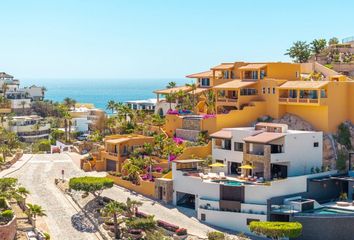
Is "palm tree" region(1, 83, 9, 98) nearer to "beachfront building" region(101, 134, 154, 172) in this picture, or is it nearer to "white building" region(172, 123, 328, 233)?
"beachfront building" region(101, 134, 154, 172)

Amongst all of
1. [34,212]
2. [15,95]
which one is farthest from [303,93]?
[15,95]

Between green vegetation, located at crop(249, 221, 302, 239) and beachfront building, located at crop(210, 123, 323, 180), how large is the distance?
7926 millimetres

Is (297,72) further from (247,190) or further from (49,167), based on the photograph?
(49,167)

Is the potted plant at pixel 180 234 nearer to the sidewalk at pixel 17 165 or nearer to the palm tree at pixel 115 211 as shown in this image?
the palm tree at pixel 115 211

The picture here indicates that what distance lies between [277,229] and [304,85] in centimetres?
2091

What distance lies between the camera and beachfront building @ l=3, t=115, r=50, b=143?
10711 cm

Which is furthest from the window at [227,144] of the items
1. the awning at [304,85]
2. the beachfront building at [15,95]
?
the beachfront building at [15,95]

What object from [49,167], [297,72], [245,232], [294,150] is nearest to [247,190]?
[245,232]

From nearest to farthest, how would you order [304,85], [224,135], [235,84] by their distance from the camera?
1. [224,135]
2. [304,85]
3. [235,84]

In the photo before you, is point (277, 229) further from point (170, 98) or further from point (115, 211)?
point (170, 98)

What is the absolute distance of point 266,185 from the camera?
1971 inches

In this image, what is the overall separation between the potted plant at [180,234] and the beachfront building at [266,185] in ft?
14.5

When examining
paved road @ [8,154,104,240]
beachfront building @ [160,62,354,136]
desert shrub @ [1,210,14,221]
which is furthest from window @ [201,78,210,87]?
desert shrub @ [1,210,14,221]

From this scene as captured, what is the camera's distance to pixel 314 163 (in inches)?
2200
